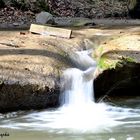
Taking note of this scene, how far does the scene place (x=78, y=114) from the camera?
850 centimetres

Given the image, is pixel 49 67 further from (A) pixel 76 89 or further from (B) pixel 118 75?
(B) pixel 118 75

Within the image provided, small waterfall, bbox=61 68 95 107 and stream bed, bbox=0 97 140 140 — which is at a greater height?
small waterfall, bbox=61 68 95 107

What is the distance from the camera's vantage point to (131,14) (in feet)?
72.4

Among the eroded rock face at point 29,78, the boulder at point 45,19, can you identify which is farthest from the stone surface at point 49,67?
the boulder at point 45,19

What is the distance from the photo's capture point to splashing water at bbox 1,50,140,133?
7695 mm

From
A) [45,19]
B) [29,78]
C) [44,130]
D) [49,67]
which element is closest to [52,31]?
[45,19]

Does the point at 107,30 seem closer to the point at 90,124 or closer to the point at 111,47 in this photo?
the point at 111,47

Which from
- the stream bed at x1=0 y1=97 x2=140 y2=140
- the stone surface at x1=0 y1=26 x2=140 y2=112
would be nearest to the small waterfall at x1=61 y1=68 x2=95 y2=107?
the stone surface at x1=0 y1=26 x2=140 y2=112

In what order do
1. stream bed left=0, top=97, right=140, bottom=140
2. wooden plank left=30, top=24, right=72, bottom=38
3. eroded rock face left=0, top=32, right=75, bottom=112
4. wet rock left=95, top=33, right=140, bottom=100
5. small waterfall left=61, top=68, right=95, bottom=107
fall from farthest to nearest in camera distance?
1. wooden plank left=30, top=24, right=72, bottom=38
2. wet rock left=95, top=33, right=140, bottom=100
3. small waterfall left=61, top=68, right=95, bottom=107
4. eroded rock face left=0, top=32, right=75, bottom=112
5. stream bed left=0, top=97, right=140, bottom=140

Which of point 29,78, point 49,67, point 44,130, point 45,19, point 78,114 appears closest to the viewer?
point 44,130

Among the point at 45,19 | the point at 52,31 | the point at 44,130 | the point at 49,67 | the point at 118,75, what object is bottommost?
the point at 44,130

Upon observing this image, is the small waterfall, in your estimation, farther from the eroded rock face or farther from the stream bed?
the stream bed

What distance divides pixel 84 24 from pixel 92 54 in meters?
5.77

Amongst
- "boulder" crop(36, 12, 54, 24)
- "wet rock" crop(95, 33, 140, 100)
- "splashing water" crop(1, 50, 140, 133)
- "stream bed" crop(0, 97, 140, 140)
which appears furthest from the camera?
"boulder" crop(36, 12, 54, 24)
